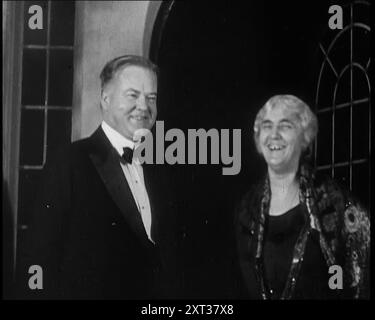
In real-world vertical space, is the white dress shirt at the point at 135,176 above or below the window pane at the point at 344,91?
below

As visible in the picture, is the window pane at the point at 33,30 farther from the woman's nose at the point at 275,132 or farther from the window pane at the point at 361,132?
the window pane at the point at 361,132

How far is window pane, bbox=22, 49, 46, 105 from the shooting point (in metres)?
5.60

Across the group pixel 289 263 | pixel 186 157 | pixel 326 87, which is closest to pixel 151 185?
pixel 186 157

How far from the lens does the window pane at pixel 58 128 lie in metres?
5.58

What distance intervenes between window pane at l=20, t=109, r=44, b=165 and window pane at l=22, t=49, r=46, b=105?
0.06m

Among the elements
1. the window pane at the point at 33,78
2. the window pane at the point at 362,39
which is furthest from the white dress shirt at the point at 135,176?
→ the window pane at the point at 362,39

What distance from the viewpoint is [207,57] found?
5.66 m

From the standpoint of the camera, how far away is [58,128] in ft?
18.4

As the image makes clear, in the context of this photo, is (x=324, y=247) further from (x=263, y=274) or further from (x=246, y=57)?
(x=246, y=57)

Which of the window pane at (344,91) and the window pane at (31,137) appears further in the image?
the window pane at (344,91)

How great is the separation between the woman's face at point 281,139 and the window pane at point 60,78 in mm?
962

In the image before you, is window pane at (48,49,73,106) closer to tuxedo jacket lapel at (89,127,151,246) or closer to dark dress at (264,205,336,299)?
tuxedo jacket lapel at (89,127,151,246)

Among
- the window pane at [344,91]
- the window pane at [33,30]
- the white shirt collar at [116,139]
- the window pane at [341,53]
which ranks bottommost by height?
the white shirt collar at [116,139]
